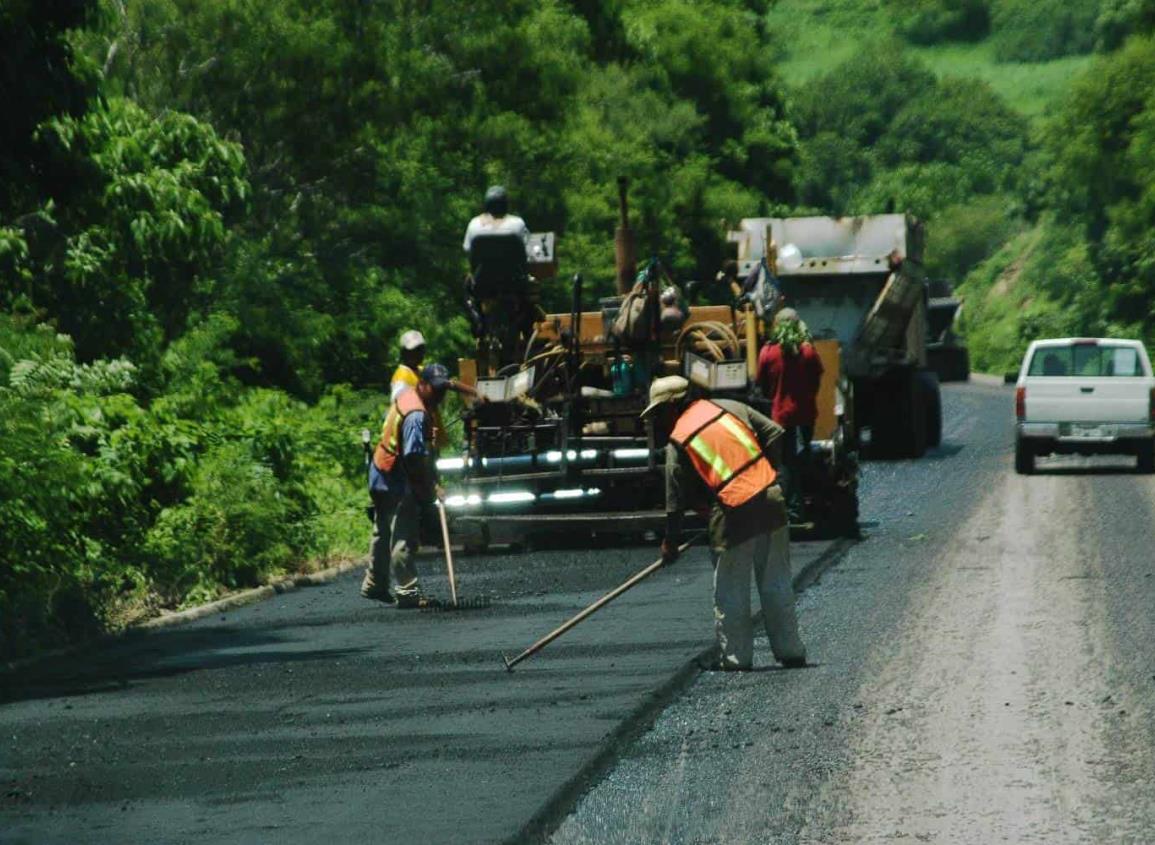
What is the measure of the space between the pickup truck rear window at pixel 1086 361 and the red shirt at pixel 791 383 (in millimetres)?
9977

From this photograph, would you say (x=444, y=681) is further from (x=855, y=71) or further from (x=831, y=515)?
(x=855, y=71)

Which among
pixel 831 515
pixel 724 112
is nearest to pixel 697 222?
pixel 724 112

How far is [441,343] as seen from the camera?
30906 mm

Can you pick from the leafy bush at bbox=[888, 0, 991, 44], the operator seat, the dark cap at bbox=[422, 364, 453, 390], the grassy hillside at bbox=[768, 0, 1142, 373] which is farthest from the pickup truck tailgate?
the leafy bush at bbox=[888, 0, 991, 44]

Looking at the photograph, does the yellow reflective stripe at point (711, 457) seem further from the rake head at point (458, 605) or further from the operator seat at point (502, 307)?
the operator seat at point (502, 307)

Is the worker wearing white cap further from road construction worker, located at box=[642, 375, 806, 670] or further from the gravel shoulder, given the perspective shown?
road construction worker, located at box=[642, 375, 806, 670]

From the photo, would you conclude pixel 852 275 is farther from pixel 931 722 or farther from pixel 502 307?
pixel 931 722

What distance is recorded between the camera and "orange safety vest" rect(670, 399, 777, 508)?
12.4m

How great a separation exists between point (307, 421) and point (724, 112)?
37.4 metres

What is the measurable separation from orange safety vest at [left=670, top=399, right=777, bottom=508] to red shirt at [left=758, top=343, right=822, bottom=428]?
715cm

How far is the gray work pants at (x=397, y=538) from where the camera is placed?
16.0m

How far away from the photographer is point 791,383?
19.8 meters

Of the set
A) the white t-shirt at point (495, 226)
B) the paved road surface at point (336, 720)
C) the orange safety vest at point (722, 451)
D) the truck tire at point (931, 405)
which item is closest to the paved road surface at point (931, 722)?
the paved road surface at point (336, 720)

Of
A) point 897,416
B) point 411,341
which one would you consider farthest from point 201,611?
point 897,416
